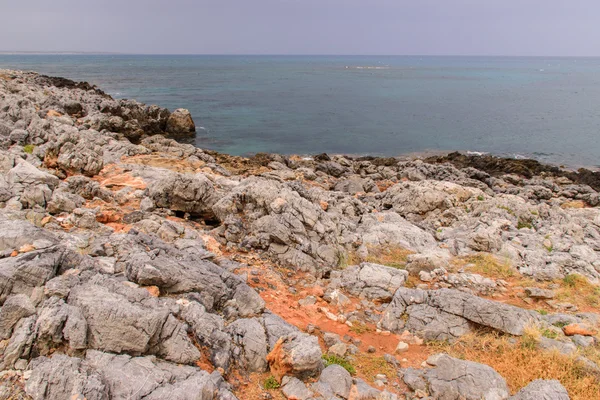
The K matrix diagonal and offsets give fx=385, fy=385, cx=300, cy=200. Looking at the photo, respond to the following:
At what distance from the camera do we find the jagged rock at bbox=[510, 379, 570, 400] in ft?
24.5

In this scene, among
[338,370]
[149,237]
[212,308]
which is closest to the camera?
[338,370]

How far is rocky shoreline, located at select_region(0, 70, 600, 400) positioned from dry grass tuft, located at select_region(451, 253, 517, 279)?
0.08 metres

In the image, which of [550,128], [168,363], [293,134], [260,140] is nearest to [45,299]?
[168,363]

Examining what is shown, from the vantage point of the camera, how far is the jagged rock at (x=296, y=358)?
789cm

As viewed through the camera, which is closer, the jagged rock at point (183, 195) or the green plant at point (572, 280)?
the green plant at point (572, 280)

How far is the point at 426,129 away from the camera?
5666cm

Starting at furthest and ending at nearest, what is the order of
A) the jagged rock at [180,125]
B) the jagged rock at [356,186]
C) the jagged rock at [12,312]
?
1. the jagged rock at [180,125]
2. the jagged rock at [356,186]
3. the jagged rock at [12,312]

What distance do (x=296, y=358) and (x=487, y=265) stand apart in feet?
34.1

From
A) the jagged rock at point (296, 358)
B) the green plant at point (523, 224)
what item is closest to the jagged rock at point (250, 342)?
the jagged rock at point (296, 358)

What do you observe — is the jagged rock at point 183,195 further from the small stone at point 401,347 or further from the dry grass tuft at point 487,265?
the dry grass tuft at point 487,265

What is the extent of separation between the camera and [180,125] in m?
50.4

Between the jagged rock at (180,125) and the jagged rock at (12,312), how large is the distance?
45701 millimetres

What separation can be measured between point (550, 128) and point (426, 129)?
19293mm

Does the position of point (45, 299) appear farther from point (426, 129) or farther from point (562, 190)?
point (426, 129)
